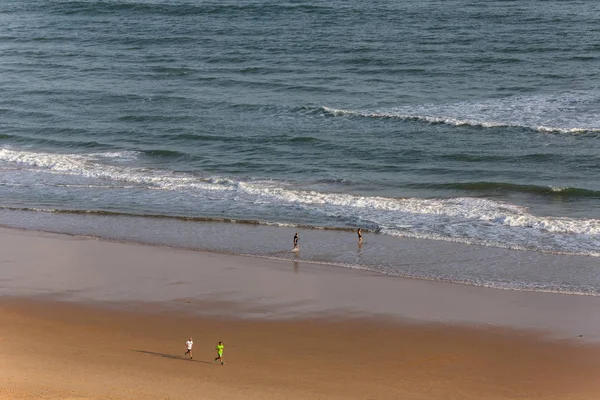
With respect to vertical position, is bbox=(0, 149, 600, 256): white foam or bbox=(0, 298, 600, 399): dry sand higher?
bbox=(0, 149, 600, 256): white foam

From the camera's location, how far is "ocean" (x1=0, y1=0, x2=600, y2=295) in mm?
33031

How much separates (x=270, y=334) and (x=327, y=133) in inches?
880

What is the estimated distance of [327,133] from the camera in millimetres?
45656

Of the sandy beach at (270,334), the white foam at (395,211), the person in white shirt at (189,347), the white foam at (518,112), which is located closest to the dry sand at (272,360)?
the sandy beach at (270,334)

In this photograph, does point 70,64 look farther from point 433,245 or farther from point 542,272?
point 542,272

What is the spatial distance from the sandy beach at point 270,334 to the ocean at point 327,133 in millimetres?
2079

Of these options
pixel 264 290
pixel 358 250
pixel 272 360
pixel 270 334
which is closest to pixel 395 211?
pixel 358 250

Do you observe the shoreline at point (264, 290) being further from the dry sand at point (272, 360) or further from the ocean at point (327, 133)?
the ocean at point (327, 133)

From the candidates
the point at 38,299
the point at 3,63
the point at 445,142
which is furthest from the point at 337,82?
the point at 38,299

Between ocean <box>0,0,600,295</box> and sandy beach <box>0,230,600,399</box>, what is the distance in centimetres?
208

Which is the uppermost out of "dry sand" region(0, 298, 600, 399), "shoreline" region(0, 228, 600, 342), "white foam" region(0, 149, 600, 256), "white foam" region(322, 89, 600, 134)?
"white foam" region(322, 89, 600, 134)

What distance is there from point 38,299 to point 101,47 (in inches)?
1639

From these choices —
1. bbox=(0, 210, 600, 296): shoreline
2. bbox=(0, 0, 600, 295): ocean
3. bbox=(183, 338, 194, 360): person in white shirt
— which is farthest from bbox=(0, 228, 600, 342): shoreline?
bbox=(183, 338, 194, 360): person in white shirt

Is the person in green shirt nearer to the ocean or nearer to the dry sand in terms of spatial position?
the dry sand
